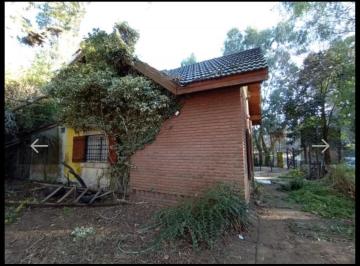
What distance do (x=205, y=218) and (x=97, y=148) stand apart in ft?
19.1

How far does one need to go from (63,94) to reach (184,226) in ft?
18.1

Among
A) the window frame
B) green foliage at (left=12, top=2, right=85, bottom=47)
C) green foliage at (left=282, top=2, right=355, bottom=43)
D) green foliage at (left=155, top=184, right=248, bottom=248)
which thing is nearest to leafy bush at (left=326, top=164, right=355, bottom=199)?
green foliage at (left=155, top=184, right=248, bottom=248)

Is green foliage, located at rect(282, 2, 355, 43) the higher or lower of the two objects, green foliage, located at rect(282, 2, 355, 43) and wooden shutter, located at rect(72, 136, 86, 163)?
the higher

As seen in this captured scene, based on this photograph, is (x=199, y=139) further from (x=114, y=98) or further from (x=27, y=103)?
(x=27, y=103)

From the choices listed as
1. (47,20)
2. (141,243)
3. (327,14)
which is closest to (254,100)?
(327,14)

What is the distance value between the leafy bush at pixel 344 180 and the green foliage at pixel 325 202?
152 mm

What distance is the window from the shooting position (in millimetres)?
8833

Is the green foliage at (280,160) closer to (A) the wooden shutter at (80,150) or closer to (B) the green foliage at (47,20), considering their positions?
(A) the wooden shutter at (80,150)

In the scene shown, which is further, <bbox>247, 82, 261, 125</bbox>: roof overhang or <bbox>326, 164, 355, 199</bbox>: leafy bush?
<bbox>247, 82, 261, 125</bbox>: roof overhang

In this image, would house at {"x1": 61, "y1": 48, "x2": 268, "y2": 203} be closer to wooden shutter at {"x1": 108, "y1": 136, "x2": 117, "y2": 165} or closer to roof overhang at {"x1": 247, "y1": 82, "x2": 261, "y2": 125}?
wooden shutter at {"x1": 108, "y1": 136, "x2": 117, "y2": 165}

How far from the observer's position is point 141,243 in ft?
14.6

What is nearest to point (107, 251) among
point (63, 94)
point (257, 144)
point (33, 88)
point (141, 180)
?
point (141, 180)

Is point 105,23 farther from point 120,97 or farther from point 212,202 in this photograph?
point 212,202

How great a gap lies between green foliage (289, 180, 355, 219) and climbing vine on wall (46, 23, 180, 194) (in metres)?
4.70
